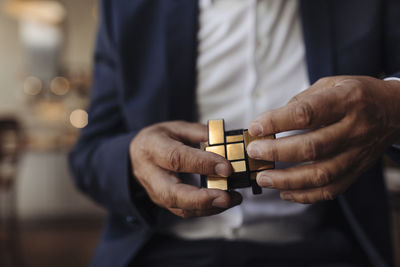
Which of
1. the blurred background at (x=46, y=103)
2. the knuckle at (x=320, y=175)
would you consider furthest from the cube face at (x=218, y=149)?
the blurred background at (x=46, y=103)

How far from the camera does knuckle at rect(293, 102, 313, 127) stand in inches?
13.8

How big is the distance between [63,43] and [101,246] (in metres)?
3.72

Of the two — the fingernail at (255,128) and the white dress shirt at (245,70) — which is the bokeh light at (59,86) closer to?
the white dress shirt at (245,70)

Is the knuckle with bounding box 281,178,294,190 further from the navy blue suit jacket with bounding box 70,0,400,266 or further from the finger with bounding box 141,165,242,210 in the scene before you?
the navy blue suit jacket with bounding box 70,0,400,266

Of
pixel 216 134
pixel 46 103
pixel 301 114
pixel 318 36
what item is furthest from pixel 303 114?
pixel 46 103

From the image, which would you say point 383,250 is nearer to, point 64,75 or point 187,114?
point 187,114

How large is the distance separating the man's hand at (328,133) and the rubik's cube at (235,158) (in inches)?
0.5

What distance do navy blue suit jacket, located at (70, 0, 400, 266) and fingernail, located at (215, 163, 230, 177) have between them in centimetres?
24

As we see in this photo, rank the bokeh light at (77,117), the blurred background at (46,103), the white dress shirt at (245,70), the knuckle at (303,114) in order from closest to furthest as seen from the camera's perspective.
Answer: the knuckle at (303,114)
the white dress shirt at (245,70)
the blurred background at (46,103)
the bokeh light at (77,117)

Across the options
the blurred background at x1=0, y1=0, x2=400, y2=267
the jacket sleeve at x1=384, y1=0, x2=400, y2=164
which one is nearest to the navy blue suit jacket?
the jacket sleeve at x1=384, y1=0, x2=400, y2=164

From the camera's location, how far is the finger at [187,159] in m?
0.37

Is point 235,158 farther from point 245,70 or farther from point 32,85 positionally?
point 32,85

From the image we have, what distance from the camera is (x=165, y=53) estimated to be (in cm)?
63

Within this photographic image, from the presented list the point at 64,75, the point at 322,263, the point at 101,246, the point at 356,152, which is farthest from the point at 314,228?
the point at 64,75
